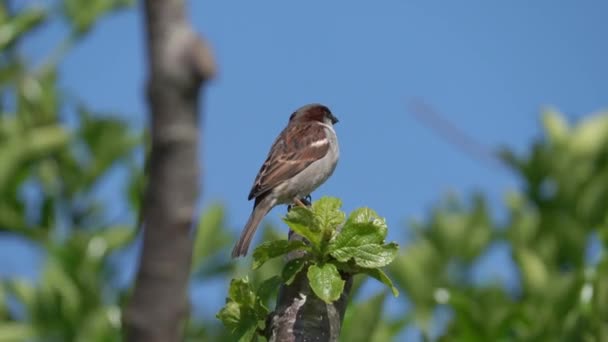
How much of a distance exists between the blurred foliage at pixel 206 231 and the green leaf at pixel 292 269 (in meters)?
3.09

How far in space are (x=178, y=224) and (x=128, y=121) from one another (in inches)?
280

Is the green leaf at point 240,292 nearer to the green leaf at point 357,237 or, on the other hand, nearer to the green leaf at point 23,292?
the green leaf at point 357,237

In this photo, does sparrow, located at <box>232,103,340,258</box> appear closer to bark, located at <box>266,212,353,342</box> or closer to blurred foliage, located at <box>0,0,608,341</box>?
blurred foliage, located at <box>0,0,608,341</box>

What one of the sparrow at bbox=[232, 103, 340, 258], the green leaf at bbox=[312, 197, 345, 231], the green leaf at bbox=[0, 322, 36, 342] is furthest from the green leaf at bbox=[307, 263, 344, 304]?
the green leaf at bbox=[0, 322, 36, 342]

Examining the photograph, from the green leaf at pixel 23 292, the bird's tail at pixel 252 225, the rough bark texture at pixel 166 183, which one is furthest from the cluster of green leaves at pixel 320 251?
the green leaf at pixel 23 292

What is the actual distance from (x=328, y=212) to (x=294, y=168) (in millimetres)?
4201

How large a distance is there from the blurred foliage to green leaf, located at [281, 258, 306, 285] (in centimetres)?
309

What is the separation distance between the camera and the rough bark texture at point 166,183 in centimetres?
106

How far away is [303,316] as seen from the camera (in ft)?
8.52

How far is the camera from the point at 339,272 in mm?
2848

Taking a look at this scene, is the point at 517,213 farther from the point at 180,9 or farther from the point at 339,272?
the point at 180,9

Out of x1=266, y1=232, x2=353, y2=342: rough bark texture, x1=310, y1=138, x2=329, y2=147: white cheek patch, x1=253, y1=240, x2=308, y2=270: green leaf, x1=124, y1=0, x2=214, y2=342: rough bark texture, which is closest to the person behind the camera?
x1=124, y1=0, x2=214, y2=342: rough bark texture

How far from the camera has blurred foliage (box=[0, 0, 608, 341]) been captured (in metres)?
6.40

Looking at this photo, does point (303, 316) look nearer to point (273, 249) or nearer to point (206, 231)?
point (273, 249)
